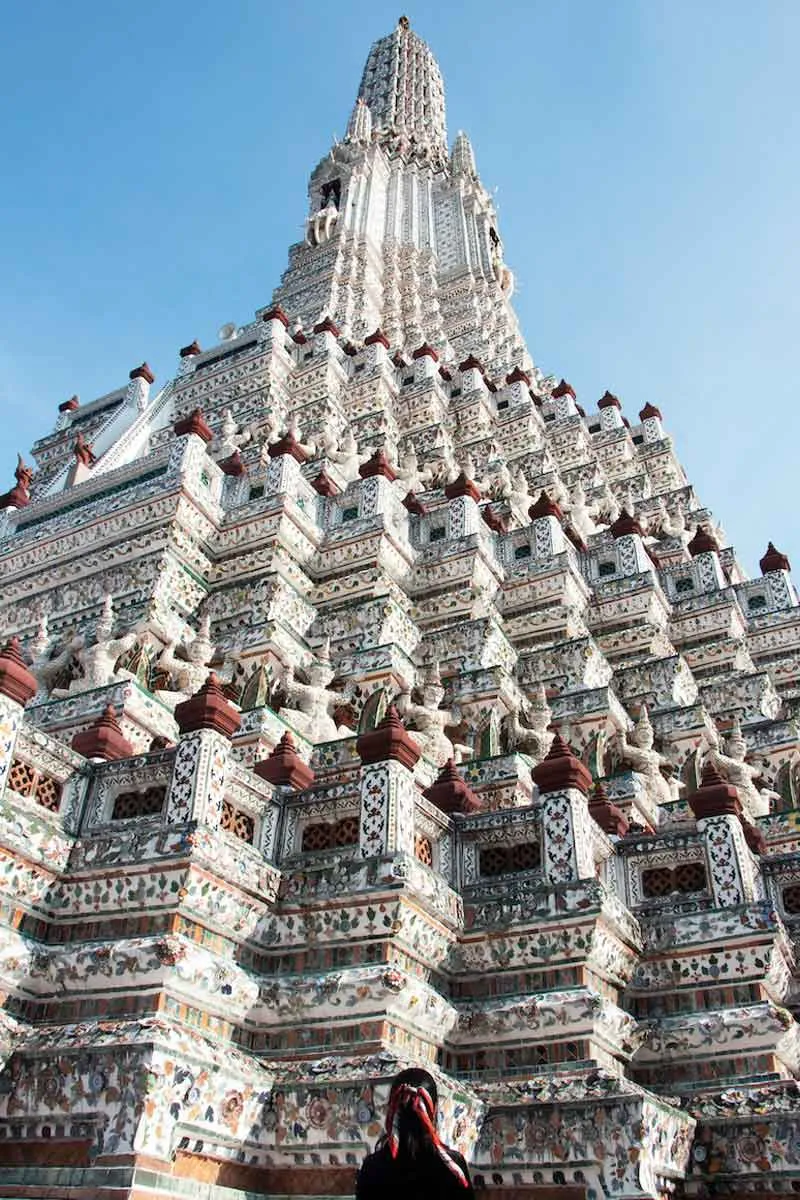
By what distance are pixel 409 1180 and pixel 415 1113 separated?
0.23 m

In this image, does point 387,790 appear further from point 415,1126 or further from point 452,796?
point 415,1126

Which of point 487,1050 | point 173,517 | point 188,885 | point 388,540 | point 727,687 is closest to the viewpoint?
point 188,885

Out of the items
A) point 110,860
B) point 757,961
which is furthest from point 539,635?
point 110,860

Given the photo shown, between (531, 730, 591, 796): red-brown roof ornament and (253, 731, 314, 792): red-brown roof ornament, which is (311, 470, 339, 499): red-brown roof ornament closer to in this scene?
(253, 731, 314, 792): red-brown roof ornament

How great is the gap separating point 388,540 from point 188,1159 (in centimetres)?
1054

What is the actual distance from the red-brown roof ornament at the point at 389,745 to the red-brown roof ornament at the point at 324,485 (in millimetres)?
9128

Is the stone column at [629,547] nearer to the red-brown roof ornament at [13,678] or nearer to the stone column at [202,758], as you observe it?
the stone column at [202,758]

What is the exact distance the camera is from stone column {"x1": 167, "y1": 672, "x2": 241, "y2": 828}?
25.4ft

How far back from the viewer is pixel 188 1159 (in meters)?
6.36

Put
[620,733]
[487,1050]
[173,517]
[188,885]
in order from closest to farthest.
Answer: [188,885]
[487,1050]
[620,733]
[173,517]

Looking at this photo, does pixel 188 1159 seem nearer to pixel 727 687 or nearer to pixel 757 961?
pixel 757 961

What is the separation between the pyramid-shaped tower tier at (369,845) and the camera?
22.2 feet

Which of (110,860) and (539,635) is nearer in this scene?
(110,860)

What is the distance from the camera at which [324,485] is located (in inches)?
679
